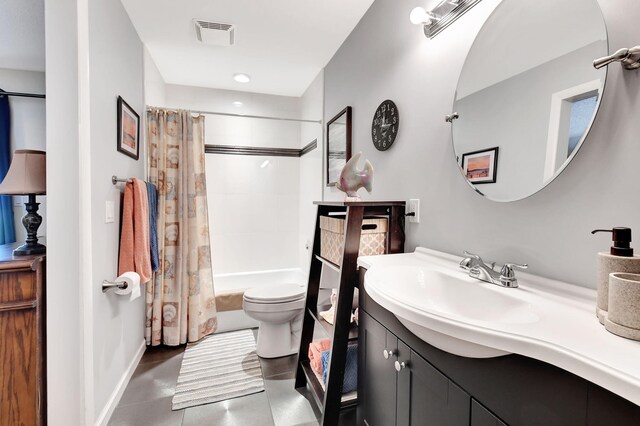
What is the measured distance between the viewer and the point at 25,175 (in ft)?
4.32

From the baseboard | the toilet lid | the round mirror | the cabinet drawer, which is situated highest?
the round mirror

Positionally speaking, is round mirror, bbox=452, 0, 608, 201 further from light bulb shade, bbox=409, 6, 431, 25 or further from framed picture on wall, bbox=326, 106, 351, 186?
framed picture on wall, bbox=326, 106, 351, 186

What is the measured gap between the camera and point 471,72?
3.76 ft

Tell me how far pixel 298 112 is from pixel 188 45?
4.80 feet

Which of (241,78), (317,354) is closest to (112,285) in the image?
(317,354)

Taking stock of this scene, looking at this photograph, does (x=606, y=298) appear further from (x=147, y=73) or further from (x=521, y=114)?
(x=147, y=73)

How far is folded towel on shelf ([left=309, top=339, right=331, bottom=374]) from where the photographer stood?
1.74 m

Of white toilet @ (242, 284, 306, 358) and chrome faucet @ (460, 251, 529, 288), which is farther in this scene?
white toilet @ (242, 284, 306, 358)

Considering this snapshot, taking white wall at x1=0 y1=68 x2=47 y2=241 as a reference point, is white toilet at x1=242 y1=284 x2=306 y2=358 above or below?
below

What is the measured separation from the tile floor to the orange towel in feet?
2.35

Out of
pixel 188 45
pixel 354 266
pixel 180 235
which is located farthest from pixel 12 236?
pixel 354 266

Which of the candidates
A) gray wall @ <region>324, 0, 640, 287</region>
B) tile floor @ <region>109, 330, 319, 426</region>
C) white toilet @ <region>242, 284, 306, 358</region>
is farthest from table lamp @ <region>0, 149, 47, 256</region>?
gray wall @ <region>324, 0, 640, 287</region>

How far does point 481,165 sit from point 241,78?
2647 millimetres

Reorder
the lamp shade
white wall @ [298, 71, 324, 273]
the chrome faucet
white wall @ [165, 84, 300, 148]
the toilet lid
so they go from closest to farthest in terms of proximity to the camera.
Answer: the chrome faucet < the lamp shade < the toilet lid < white wall @ [298, 71, 324, 273] < white wall @ [165, 84, 300, 148]
